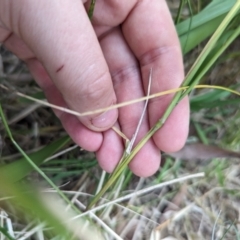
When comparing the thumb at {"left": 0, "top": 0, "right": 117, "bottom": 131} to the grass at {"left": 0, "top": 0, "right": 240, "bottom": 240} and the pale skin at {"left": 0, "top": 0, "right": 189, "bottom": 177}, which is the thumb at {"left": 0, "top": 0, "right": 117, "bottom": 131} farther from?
the grass at {"left": 0, "top": 0, "right": 240, "bottom": 240}

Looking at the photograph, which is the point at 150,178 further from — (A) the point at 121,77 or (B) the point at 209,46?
(B) the point at 209,46

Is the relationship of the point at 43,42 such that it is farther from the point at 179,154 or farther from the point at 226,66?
the point at 226,66

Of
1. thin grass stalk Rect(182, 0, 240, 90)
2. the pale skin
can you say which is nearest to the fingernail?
the pale skin

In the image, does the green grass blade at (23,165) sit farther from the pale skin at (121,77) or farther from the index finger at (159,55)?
the index finger at (159,55)

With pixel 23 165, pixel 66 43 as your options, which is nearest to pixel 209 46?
pixel 66 43

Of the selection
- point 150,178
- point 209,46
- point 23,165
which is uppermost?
A: point 209,46
